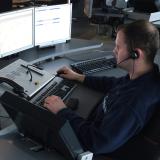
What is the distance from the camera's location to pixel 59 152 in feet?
4.31

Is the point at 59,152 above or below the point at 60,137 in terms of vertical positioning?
below

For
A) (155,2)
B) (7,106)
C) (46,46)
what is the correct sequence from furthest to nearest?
(155,2) < (46,46) < (7,106)

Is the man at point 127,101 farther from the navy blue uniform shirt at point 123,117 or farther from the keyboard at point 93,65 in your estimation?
the keyboard at point 93,65

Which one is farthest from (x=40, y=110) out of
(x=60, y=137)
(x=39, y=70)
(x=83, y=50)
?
(x=83, y=50)

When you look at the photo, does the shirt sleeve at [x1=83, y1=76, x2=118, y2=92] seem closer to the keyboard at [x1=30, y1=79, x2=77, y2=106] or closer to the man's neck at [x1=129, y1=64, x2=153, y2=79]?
the keyboard at [x1=30, y1=79, x2=77, y2=106]

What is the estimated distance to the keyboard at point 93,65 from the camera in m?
2.12

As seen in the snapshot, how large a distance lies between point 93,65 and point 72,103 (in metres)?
0.62

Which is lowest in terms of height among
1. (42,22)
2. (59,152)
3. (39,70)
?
(59,152)

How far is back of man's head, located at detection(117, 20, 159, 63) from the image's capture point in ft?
4.52

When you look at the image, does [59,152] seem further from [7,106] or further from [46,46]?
[46,46]

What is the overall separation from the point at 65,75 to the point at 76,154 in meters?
0.78

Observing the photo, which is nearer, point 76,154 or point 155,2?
point 76,154

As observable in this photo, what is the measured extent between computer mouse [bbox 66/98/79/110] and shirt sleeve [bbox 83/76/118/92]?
227 millimetres

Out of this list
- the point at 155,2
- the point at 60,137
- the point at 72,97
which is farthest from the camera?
the point at 155,2
